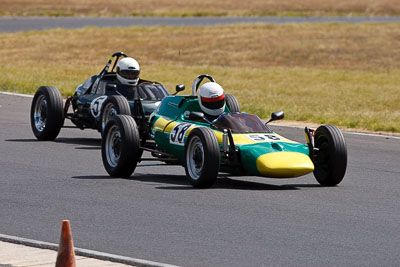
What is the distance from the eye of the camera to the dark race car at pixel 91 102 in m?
18.1

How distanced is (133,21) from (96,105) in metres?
49.9

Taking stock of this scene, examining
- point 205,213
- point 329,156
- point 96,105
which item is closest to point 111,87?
point 96,105

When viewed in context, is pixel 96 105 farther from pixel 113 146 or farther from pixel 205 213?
pixel 205 213

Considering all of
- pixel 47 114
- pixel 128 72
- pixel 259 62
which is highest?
pixel 259 62

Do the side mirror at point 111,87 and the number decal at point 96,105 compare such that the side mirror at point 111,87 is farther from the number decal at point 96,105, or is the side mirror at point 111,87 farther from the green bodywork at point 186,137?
the green bodywork at point 186,137

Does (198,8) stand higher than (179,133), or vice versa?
(198,8)

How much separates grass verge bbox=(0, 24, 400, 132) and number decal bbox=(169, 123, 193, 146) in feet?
30.9

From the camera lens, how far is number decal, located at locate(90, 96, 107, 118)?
18188 millimetres

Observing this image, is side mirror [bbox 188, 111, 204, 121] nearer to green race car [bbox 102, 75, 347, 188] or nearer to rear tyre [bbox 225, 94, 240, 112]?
green race car [bbox 102, 75, 347, 188]

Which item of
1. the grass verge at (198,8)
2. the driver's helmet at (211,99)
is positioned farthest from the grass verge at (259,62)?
the grass verge at (198,8)

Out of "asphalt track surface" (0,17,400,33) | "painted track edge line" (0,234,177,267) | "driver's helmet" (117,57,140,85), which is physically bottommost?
"painted track edge line" (0,234,177,267)

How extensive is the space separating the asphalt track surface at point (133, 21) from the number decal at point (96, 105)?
4002cm

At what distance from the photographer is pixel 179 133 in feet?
45.8

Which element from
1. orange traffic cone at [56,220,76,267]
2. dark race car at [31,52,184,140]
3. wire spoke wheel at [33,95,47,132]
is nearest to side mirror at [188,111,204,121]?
dark race car at [31,52,184,140]
